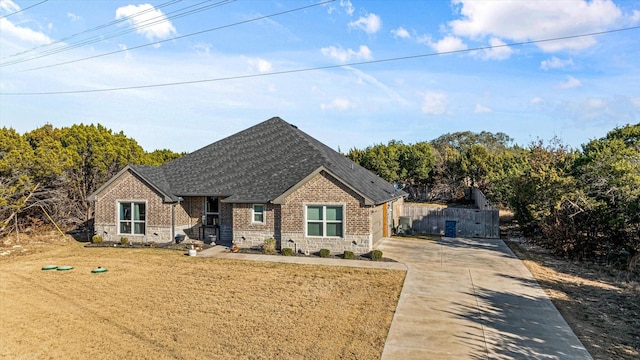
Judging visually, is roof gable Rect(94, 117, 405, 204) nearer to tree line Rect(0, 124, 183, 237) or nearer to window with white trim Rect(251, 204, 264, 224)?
window with white trim Rect(251, 204, 264, 224)

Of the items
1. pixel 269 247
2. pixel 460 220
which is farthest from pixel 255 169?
pixel 460 220

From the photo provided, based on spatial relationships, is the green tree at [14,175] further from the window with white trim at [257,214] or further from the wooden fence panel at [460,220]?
the wooden fence panel at [460,220]

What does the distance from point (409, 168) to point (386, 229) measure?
103 ft

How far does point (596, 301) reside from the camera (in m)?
12.1

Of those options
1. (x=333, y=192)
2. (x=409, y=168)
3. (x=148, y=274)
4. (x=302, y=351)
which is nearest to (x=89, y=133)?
(x=148, y=274)

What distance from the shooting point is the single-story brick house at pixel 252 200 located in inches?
760

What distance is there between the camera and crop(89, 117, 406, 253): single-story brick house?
760 inches

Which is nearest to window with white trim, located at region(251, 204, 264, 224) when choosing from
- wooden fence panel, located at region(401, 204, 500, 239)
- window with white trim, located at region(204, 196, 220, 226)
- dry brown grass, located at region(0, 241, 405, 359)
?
window with white trim, located at region(204, 196, 220, 226)

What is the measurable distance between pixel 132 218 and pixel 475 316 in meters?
19.7

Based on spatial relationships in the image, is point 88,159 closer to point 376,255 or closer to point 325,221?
point 325,221

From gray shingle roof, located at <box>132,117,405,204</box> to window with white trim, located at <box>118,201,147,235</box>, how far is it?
180cm

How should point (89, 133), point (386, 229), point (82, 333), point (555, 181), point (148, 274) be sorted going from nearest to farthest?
1. point (82, 333)
2. point (148, 274)
3. point (555, 181)
4. point (386, 229)
5. point (89, 133)

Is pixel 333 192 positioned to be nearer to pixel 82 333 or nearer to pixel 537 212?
pixel 537 212

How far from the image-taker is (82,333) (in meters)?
9.48
